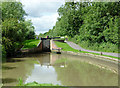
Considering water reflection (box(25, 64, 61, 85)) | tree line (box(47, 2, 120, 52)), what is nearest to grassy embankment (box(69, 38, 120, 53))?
tree line (box(47, 2, 120, 52))

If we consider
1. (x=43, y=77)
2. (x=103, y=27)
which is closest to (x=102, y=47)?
(x=103, y=27)

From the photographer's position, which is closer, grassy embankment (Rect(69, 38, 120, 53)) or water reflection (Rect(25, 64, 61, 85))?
water reflection (Rect(25, 64, 61, 85))

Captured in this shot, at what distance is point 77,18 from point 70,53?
67.7 feet

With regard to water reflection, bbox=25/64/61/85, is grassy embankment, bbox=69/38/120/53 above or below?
above

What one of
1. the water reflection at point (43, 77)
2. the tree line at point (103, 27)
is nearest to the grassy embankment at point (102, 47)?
the tree line at point (103, 27)

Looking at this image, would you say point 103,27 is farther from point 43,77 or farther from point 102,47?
point 43,77

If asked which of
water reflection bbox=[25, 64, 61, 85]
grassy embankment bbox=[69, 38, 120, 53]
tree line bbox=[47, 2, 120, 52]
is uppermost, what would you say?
tree line bbox=[47, 2, 120, 52]

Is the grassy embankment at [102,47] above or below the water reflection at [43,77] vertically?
above

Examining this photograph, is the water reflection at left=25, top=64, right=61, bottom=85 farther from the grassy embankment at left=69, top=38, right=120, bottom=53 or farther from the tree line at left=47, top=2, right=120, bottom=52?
the tree line at left=47, top=2, right=120, bottom=52

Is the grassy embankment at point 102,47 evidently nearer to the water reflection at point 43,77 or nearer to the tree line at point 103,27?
the tree line at point 103,27

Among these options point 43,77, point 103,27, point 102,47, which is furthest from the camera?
point 103,27

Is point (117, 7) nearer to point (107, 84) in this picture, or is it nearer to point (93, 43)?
point (93, 43)

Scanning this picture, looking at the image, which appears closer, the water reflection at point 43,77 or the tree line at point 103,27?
the water reflection at point 43,77

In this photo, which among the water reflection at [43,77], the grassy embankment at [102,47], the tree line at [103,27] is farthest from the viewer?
the tree line at [103,27]
